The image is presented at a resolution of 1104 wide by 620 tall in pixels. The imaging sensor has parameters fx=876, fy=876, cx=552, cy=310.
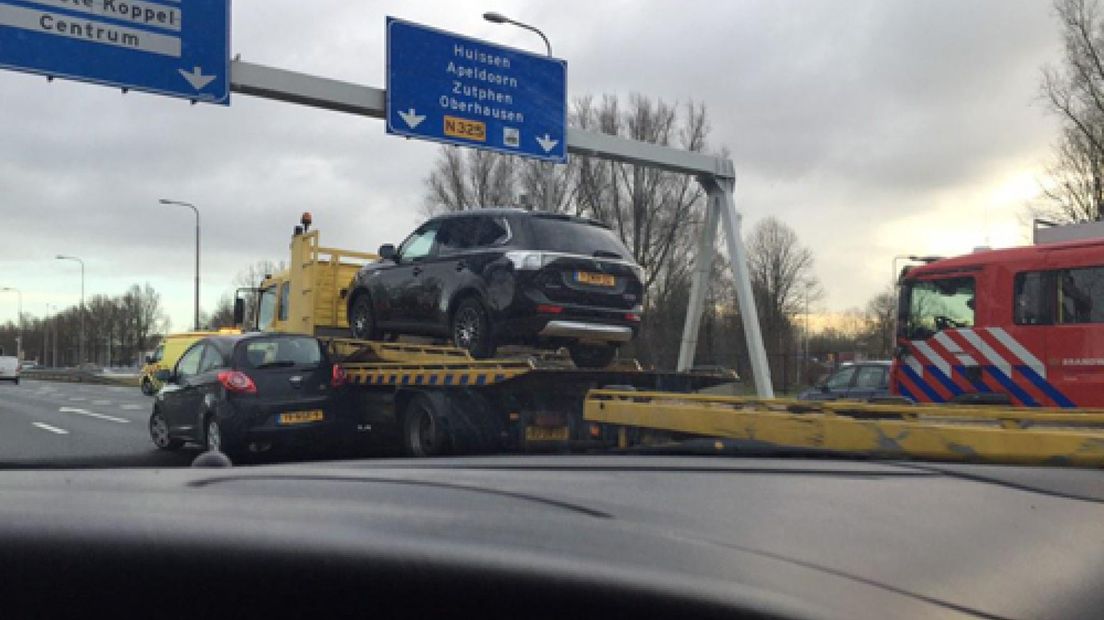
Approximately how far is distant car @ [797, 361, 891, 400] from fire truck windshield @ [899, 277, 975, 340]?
16.7 ft

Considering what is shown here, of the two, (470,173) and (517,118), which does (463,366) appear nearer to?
(517,118)

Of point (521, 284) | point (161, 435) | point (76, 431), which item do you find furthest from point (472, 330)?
point (76, 431)

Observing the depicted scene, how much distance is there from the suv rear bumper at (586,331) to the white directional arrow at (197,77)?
6.15 meters

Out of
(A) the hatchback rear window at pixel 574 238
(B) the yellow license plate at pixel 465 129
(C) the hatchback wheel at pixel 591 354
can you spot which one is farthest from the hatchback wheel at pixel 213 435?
(B) the yellow license plate at pixel 465 129

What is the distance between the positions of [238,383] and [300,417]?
0.73 meters

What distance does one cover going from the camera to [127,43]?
10.8 meters

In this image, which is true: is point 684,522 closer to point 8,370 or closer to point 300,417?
point 300,417

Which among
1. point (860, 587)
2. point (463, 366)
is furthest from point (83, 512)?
point (463, 366)

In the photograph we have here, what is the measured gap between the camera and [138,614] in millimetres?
969

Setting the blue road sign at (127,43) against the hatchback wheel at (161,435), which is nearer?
the blue road sign at (127,43)

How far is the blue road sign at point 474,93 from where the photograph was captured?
12.8 metres

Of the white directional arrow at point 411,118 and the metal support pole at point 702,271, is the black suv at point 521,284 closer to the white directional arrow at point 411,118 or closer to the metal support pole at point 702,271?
the white directional arrow at point 411,118

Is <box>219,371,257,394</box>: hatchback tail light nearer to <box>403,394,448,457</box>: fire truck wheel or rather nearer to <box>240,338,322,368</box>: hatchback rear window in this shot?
<box>240,338,322,368</box>: hatchback rear window

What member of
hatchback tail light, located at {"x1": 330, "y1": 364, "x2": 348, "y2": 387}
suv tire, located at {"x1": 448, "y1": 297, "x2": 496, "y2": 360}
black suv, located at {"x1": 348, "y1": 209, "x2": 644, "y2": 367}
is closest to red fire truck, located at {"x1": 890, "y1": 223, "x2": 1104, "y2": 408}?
black suv, located at {"x1": 348, "y1": 209, "x2": 644, "y2": 367}
